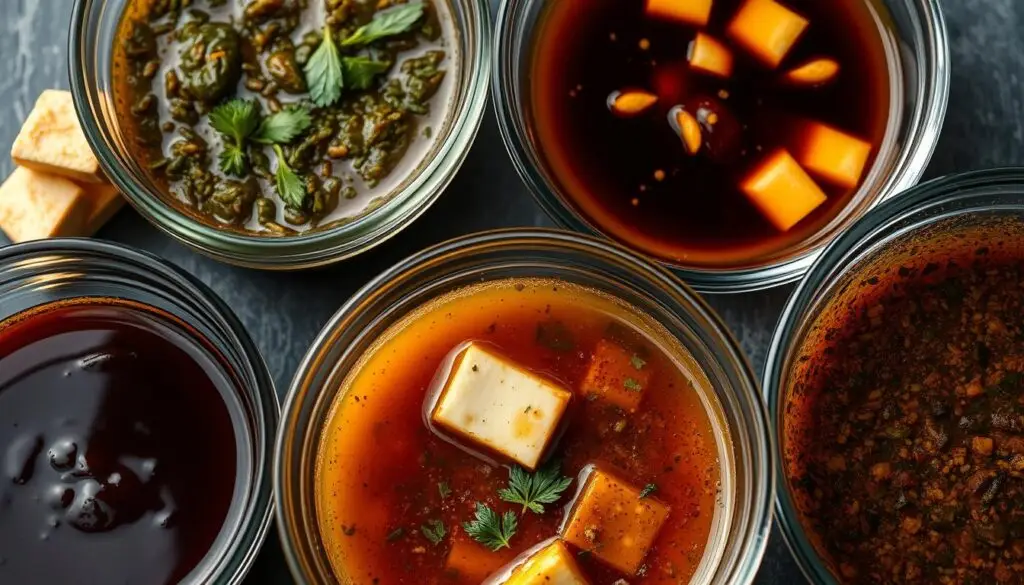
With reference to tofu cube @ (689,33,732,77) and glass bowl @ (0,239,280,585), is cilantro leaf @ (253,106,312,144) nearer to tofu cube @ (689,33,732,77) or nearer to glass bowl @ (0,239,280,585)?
glass bowl @ (0,239,280,585)

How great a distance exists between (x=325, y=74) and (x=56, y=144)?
58 centimetres

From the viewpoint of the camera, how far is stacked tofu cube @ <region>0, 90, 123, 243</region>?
2.17 meters

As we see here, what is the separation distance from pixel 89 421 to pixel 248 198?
0.52m

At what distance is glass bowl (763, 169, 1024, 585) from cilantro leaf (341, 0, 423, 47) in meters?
0.93

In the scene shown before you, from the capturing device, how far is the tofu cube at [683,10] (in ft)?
7.25

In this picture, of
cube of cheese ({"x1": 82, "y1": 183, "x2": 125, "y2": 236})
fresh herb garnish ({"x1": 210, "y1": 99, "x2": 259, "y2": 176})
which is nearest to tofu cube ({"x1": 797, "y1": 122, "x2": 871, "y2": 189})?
fresh herb garnish ({"x1": 210, "y1": 99, "x2": 259, "y2": 176})

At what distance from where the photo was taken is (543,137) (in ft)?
7.25

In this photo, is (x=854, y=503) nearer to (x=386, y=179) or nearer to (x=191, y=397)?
(x=386, y=179)

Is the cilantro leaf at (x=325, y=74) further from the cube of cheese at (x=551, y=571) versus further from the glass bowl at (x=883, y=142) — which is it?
the cube of cheese at (x=551, y=571)

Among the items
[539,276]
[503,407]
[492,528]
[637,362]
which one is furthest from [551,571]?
[539,276]

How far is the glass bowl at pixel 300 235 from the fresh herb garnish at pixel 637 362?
1.71ft

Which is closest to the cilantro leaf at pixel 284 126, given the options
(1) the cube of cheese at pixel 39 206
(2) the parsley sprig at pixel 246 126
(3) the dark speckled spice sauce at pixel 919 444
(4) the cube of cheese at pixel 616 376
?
(2) the parsley sprig at pixel 246 126

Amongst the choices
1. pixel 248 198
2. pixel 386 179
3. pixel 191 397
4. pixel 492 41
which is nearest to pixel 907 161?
pixel 492 41

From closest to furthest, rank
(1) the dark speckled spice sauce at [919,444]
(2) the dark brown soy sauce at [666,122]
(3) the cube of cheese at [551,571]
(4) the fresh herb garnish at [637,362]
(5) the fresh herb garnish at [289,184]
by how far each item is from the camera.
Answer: (3) the cube of cheese at [551,571], (4) the fresh herb garnish at [637,362], (1) the dark speckled spice sauce at [919,444], (5) the fresh herb garnish at [289,184], (2) the dark brown soy sauce at [666,122]
